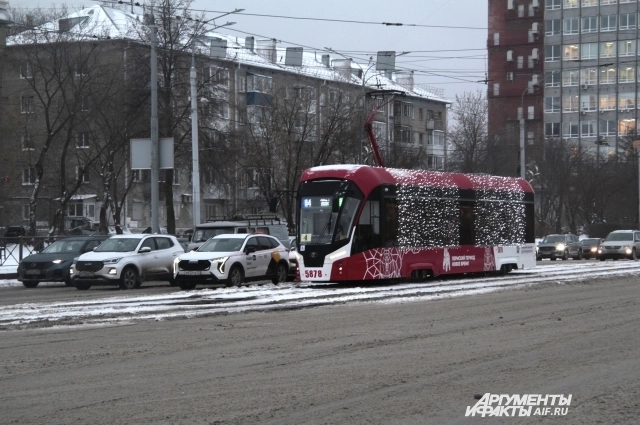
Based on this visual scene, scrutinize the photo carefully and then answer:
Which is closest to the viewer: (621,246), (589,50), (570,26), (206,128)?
(206,128)

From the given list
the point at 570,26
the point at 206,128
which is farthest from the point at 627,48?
the point at 206,128

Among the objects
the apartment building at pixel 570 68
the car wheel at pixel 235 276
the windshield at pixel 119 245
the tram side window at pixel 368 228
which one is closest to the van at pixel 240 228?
the windshield at pixel 119 245

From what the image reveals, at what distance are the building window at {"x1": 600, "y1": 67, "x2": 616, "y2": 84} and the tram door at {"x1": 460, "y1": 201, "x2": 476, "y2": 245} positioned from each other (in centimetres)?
7726

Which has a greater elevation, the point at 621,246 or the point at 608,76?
the point at 608,76

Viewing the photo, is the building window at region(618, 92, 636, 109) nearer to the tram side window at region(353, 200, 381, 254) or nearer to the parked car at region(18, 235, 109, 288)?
the parked car at region(18, 235, 109, 288)

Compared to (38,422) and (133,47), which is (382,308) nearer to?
(38,422)

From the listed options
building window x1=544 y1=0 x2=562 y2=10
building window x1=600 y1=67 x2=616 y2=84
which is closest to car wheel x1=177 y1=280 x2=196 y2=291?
building window x1=600 y1=67 x2=616 y2=84

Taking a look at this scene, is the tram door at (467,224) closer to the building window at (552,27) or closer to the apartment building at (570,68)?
the apartment building at (570,68)

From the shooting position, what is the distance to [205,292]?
2520 cm

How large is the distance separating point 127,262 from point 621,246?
3042cm

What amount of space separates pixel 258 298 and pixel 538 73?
293 feet

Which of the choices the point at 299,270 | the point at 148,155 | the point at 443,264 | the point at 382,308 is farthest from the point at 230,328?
the point at 148,155

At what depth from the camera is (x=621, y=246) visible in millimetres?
51344

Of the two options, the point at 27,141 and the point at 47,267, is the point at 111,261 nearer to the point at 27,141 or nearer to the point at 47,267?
the point at 47,267
